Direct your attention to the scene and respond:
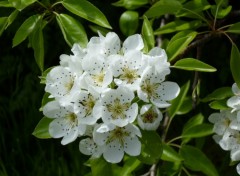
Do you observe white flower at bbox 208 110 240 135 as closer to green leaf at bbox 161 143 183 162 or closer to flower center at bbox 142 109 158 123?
green leaf at bbox 161 143 183 162

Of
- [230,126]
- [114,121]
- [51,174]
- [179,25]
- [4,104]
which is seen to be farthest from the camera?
[4,104]

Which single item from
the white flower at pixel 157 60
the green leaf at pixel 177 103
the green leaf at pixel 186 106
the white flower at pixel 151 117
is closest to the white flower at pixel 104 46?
the white flower at pixel 157 60

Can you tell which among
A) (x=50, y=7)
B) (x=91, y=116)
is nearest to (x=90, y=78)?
(x=91, y=116)

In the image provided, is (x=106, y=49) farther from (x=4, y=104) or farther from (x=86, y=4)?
(x=4, y=104)

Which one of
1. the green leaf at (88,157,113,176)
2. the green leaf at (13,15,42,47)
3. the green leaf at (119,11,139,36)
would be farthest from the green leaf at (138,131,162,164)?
the green leaf at (119,11,139,36)

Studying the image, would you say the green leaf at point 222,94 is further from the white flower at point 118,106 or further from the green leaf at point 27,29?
the green leaf at point 27,29

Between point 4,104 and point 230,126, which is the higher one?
point 230,126

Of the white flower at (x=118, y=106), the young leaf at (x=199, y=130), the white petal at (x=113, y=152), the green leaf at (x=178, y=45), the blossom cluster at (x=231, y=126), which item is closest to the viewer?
the white flower at (x=118, y=106)
